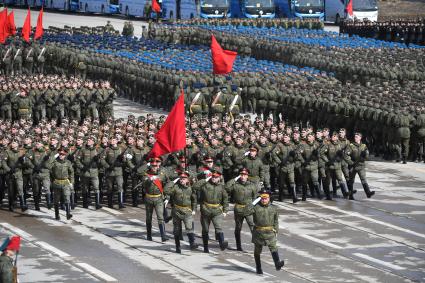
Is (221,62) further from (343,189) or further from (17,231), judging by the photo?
(17,231)

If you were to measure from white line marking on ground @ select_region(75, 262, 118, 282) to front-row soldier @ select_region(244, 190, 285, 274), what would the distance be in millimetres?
2502

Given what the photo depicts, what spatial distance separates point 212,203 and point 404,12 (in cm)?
6763

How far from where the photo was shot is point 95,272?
946 inches


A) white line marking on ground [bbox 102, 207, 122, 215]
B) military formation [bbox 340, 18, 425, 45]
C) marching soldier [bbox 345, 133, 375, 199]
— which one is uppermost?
military formation [bbox 340, 18, 425, 45]

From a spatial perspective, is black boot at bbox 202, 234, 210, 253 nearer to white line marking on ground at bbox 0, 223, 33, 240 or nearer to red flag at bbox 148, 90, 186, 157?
red flag at bbox 148, 90, 186, 157

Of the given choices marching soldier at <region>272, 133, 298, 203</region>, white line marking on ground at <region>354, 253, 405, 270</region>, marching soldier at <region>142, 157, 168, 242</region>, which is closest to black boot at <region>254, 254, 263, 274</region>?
white line marking on ground at <region>354, 253, 405, 270</region>

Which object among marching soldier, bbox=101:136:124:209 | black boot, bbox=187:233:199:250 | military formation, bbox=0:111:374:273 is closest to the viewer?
black boot, bbox=187:233:199:250

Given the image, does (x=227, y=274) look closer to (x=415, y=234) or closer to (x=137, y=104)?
(x=415, y=234)

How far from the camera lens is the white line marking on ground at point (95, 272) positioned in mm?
23500

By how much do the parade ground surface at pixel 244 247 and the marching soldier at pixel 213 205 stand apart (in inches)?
13.2

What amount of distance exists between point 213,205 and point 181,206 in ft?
1.98

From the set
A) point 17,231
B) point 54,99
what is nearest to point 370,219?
point 17,231

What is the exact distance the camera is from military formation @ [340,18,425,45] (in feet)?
210

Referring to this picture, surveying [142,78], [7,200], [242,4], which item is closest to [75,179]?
[7,200]
